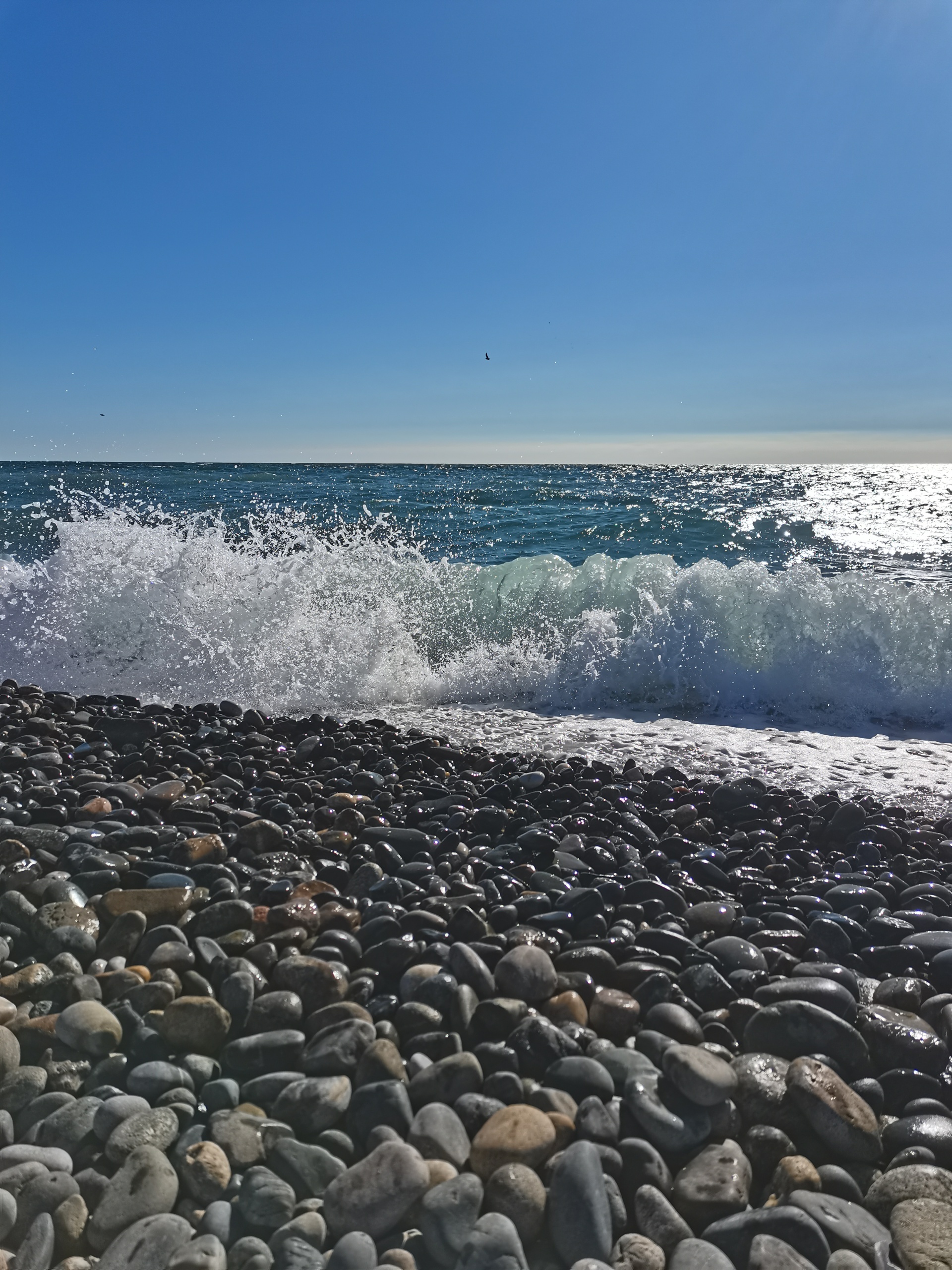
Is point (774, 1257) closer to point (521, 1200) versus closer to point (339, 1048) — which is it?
point (521, 1200)

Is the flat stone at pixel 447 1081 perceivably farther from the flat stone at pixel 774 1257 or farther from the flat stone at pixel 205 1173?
the flat stone at pixel 774 1257

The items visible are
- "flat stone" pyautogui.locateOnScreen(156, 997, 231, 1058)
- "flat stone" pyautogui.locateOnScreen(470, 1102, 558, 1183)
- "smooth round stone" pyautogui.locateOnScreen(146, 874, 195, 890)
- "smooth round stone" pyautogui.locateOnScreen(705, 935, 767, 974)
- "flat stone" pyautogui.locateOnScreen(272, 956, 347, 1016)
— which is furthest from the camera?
"smooth round stone" pyautogui.locateOnScreen(146, 874, 195, 890)

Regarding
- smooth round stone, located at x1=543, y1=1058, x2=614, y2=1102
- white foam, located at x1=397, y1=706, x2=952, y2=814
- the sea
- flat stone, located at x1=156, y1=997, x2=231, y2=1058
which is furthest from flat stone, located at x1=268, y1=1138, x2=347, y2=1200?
the sea

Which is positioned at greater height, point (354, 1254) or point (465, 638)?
point (465, 638)

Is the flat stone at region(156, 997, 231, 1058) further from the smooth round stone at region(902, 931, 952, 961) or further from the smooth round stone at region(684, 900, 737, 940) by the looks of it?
the smooth round stone at region(902, 931, 952, 961)

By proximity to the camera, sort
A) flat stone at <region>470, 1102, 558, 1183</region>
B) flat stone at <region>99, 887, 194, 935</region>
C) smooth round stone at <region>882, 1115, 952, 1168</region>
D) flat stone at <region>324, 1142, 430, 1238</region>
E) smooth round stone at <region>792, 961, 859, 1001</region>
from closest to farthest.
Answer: flat stone at <region>324, 1142, 430, 1238</region>, flat stone at <region>470, 1102, 558, 1183</region>, smooth round stone at <region>882, 1115, 952, 1168</region>, smooth round stone at <region>792, 961, 859, 1001</region>, flat stone at <region>99, 887, 194, 935</region>

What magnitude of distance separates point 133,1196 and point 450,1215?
0.61m

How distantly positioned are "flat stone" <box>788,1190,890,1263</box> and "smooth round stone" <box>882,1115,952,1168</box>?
8.3 inches

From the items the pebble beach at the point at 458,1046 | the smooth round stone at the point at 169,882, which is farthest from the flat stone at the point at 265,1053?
the smooth round stone at the point at 169,882

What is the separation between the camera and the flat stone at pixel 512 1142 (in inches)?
68.6

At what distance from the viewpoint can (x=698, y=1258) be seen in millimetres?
1575

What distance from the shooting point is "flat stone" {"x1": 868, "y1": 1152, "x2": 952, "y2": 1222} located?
1.73 meters

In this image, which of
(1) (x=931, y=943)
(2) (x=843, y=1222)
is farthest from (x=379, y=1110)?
(1) (x=931, y=943)

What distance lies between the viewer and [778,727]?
6.16 m
